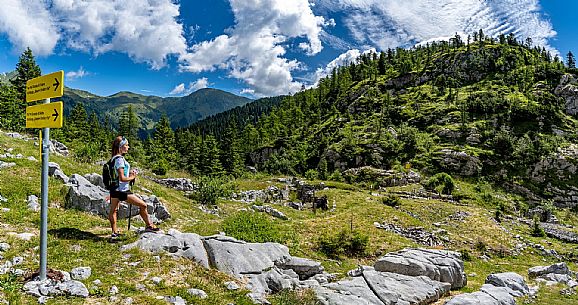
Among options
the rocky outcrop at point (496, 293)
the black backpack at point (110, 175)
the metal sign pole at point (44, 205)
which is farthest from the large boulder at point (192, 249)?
the rocky outcrop at point (496, 293)

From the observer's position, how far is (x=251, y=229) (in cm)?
1638

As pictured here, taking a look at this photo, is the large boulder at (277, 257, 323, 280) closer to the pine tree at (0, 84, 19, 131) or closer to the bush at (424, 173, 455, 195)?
the bush at (424, 173, 455, 195)

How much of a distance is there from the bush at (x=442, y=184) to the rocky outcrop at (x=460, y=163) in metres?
16.7

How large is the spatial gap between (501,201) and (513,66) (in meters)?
92.2

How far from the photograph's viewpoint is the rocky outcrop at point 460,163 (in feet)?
255

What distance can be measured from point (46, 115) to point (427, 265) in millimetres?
15057

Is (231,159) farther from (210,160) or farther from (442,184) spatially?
(442,184)

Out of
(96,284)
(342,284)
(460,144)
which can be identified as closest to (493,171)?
(460,144)

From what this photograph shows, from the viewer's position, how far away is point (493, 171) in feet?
256

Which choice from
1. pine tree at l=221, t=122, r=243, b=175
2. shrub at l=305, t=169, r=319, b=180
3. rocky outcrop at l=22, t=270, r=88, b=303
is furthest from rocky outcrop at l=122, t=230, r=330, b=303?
pine tree at l=221, t=122, r=243, b=175

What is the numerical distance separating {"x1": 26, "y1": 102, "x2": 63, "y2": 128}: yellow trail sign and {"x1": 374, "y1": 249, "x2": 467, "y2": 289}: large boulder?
12.9 metres

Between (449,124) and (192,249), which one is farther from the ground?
(449,124)

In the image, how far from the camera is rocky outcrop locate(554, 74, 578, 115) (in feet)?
327

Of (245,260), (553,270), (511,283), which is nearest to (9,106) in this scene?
(245,260)
